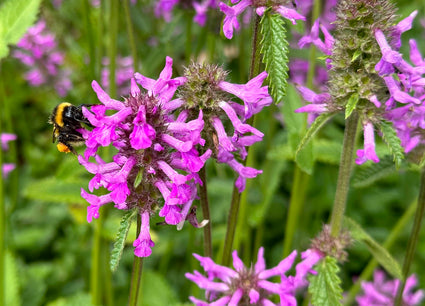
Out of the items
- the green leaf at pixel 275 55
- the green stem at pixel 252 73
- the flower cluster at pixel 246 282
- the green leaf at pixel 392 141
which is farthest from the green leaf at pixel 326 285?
the green leaf at pixel 275 55

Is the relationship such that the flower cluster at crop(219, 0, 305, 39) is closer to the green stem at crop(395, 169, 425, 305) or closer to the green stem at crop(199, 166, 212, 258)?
the green stem at crop(199, 166, 212, 258)

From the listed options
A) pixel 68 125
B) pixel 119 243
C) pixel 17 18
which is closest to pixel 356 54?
pixel 119 243

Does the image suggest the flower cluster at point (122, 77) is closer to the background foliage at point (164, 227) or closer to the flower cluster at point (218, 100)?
the background foliage at point (164, 227)

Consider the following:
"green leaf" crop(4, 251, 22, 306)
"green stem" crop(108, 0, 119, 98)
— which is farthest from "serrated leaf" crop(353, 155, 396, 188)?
"green leaf" crop(4, 251, 22, 306)

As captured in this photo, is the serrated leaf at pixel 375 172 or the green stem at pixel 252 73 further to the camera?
the serrated leaf at pixel 375 172

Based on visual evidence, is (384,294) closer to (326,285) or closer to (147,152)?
(326,285)
